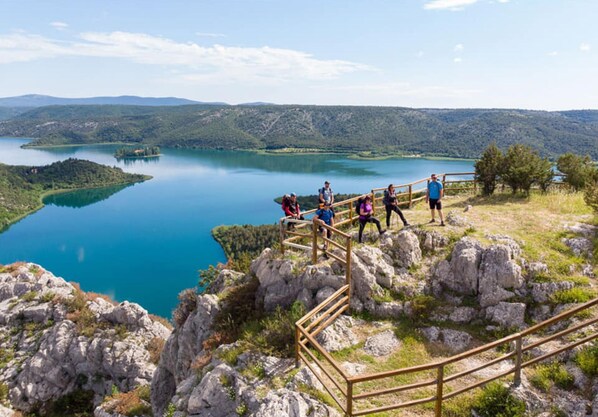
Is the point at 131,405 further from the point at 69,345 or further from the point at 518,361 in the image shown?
the point at 518,361

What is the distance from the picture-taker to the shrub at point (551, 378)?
719 centimetres


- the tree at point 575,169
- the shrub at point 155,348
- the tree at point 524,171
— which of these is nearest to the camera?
the tree at point 524,171

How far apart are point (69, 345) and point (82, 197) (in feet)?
512

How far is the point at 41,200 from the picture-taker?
158 metres


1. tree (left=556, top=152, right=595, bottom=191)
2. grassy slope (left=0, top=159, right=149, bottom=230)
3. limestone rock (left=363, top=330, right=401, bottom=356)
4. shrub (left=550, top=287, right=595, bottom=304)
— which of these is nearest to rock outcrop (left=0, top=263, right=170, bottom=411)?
limestone rock (left=363, top=330, right=401, bottom=356)

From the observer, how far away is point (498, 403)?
703 centimetres

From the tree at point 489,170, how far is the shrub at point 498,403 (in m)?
15.3

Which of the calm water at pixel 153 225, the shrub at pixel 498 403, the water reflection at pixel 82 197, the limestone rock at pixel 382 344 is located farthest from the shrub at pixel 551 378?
the water reflection at pixel 82 197

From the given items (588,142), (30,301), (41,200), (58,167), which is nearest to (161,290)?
(30,301)

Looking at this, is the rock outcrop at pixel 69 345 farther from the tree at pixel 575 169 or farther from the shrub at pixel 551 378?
the tree at pixel 575 169

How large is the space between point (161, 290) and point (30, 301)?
1819 inches

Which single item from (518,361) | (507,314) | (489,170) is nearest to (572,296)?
A: (507,314)

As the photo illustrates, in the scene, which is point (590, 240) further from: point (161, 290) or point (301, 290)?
point (161, 290)

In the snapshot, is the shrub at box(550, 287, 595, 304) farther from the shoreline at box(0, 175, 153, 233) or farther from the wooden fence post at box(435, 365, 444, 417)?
the shoreline at box(0, 175, 153, 233)
